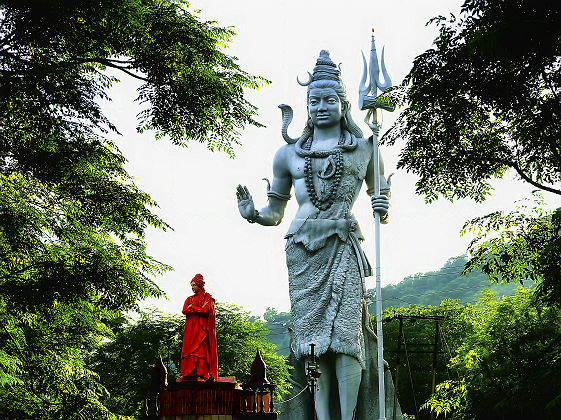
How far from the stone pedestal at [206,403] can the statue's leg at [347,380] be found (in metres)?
1.65

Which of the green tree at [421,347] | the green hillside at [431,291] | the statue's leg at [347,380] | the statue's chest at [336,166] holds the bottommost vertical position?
the statue's leg at [347,380]

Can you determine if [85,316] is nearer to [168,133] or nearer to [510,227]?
[168,133]

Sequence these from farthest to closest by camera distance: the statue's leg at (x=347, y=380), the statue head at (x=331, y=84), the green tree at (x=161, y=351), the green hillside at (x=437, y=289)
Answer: the green hillside at (x=437, y=289) < the green tree at (x=161, y=351) < the statue head at (x=331, y=84) < the statue's leg at (x=347, y=380)

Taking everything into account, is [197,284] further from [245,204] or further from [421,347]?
[421,347]

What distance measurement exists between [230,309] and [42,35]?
52.8 feet

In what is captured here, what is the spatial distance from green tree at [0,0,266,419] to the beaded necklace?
2.41 m

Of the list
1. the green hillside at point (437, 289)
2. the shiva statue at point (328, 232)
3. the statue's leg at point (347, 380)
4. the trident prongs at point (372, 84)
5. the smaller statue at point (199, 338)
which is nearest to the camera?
the smaller statue at point (199, 338)

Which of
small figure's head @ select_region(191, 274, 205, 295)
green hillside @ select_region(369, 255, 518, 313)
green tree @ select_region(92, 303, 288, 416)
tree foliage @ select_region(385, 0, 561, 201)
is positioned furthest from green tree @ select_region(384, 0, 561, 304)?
green hillside @ select_region(369, 255, 518, 313)

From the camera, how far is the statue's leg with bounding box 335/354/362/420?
11.6m

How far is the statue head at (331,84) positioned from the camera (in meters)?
13.1

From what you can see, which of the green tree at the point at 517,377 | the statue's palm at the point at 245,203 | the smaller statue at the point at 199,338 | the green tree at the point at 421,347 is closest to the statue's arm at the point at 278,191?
the statue's palm at the point at 245,203

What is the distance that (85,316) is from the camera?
13.7 m

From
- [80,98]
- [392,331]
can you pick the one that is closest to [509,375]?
[80,98]

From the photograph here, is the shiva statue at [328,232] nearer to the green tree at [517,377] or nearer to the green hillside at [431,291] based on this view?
the green tree at [517,377]
